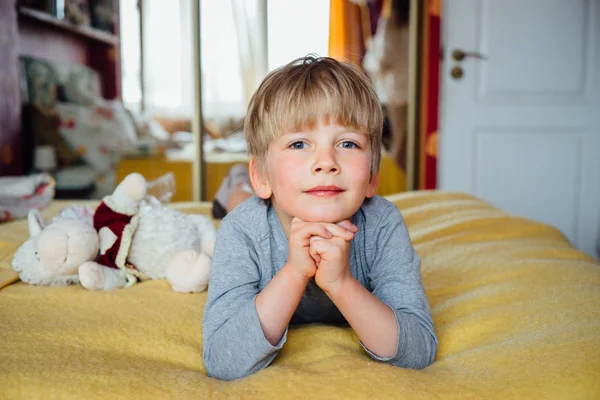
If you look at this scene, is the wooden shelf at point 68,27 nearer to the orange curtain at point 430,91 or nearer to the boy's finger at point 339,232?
the orange curtain at point 430,91

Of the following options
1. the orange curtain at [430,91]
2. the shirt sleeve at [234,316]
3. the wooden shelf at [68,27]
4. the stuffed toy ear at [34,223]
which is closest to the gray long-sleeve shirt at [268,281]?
the shirt sleeve at [234,316]

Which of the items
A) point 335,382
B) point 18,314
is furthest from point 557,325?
point 18,314

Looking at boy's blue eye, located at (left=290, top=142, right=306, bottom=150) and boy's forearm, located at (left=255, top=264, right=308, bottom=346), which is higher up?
boy's blue eye, located at (left=290, top=142, right=306, bottom=150)

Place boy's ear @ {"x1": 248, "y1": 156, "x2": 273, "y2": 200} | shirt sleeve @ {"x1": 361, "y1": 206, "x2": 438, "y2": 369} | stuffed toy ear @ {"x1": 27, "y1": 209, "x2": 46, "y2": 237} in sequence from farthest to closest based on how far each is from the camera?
1. stuffed toy ear @ {"x1": 27, "y1": 209, "x2": 46, "y2": 237}
2. boy's ear @ {"x1": 248, "y1": 156, "x2": 273, "y2": 200}
3. shirt sleeve @ {"x1": 361, "y1": 206, "x2": 438, "y2": 369}

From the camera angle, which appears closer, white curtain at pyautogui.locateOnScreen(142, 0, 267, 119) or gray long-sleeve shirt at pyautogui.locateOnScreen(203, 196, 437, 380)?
gray long-sleeve shirt at pyautogui.locateOnScreen(203, 196, 437, 380)

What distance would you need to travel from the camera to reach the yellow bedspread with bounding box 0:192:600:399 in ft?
2.16

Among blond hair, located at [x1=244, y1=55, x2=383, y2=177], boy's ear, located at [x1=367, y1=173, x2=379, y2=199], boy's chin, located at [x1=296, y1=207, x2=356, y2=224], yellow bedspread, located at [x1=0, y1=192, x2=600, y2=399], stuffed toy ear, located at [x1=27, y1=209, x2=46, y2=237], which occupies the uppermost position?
blond hair, located at [x1=244, y1=55, x2=383, y2=177]

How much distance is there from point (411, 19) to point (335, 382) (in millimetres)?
3042

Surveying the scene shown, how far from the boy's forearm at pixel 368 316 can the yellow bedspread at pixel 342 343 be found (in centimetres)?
3

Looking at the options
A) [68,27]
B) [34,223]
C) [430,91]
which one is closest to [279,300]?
[34,223]

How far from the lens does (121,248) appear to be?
1118 mm

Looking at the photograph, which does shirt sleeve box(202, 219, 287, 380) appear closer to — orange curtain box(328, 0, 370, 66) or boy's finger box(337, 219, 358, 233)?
boy's finger box(337, 219, 358, 233)

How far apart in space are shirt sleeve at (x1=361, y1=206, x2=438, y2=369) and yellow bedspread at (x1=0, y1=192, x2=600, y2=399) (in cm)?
3

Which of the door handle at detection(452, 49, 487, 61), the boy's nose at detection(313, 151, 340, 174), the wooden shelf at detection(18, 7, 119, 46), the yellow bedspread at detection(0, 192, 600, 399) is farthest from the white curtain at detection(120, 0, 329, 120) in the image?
the boy's nose at detection(313, 151, 340, 174)
